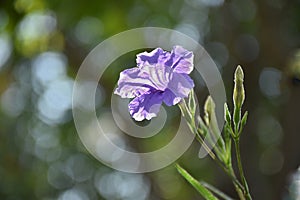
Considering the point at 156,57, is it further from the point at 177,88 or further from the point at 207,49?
the point at 207,49

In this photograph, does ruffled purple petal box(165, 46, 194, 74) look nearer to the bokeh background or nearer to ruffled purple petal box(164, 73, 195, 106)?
ruffled purple petal box(164, 73, 195, 106)

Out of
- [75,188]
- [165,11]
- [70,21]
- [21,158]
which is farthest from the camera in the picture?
[75,188]

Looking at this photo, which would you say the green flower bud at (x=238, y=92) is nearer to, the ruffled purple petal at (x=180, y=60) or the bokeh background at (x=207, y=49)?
the ruffled purple petal at (x=180, y=60)

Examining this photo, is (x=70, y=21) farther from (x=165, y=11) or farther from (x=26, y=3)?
(x=165, y=11)

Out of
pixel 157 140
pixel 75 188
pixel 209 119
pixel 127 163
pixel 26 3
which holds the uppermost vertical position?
pixel 209 119

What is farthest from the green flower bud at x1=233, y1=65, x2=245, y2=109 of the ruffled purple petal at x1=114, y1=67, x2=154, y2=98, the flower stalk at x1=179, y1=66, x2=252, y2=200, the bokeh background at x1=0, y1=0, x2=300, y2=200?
the bokeh background at x1=0, y1=0, x2=300, y2=200

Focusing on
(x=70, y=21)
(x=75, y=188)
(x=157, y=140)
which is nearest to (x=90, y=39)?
(x=157, y=140)

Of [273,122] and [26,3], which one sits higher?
[26,3]
